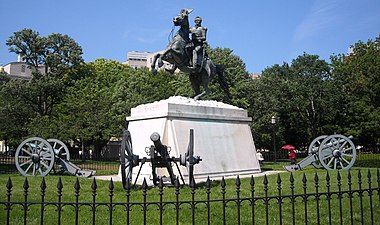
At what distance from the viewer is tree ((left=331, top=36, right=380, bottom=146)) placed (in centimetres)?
3294

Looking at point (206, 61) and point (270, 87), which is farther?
point (270, 87)

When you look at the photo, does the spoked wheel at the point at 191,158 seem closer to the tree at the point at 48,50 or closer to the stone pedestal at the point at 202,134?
the stone pedestal at the point at 202,134

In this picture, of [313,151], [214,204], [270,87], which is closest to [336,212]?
[214,204]

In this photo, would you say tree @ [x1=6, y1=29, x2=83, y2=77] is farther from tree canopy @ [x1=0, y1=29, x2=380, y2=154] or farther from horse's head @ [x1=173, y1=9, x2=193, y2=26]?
horse's head @ [x1=173, y1=9, x2=193, y2=26]

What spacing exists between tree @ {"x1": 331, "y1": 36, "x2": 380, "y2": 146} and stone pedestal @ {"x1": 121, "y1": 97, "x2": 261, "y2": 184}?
2290 cm

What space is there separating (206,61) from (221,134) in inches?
118

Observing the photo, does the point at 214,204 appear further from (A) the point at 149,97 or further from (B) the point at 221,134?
(A) the point at 149,97

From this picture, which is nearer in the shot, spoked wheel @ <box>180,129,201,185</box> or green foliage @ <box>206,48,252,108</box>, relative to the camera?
spoked wheel @ <box>180,129,201,185</box>

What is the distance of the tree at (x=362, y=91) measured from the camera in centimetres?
3294

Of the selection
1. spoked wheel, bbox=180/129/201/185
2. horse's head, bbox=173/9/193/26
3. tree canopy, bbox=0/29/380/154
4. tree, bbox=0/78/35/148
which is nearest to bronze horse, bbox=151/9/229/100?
horse's head, bbox=173/9/193/26

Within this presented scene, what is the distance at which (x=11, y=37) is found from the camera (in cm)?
3528

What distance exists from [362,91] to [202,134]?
2868 cm

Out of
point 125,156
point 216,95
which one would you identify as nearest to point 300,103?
point 216,95

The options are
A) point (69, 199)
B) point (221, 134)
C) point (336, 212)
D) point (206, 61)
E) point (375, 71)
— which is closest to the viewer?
point (336, 212)
